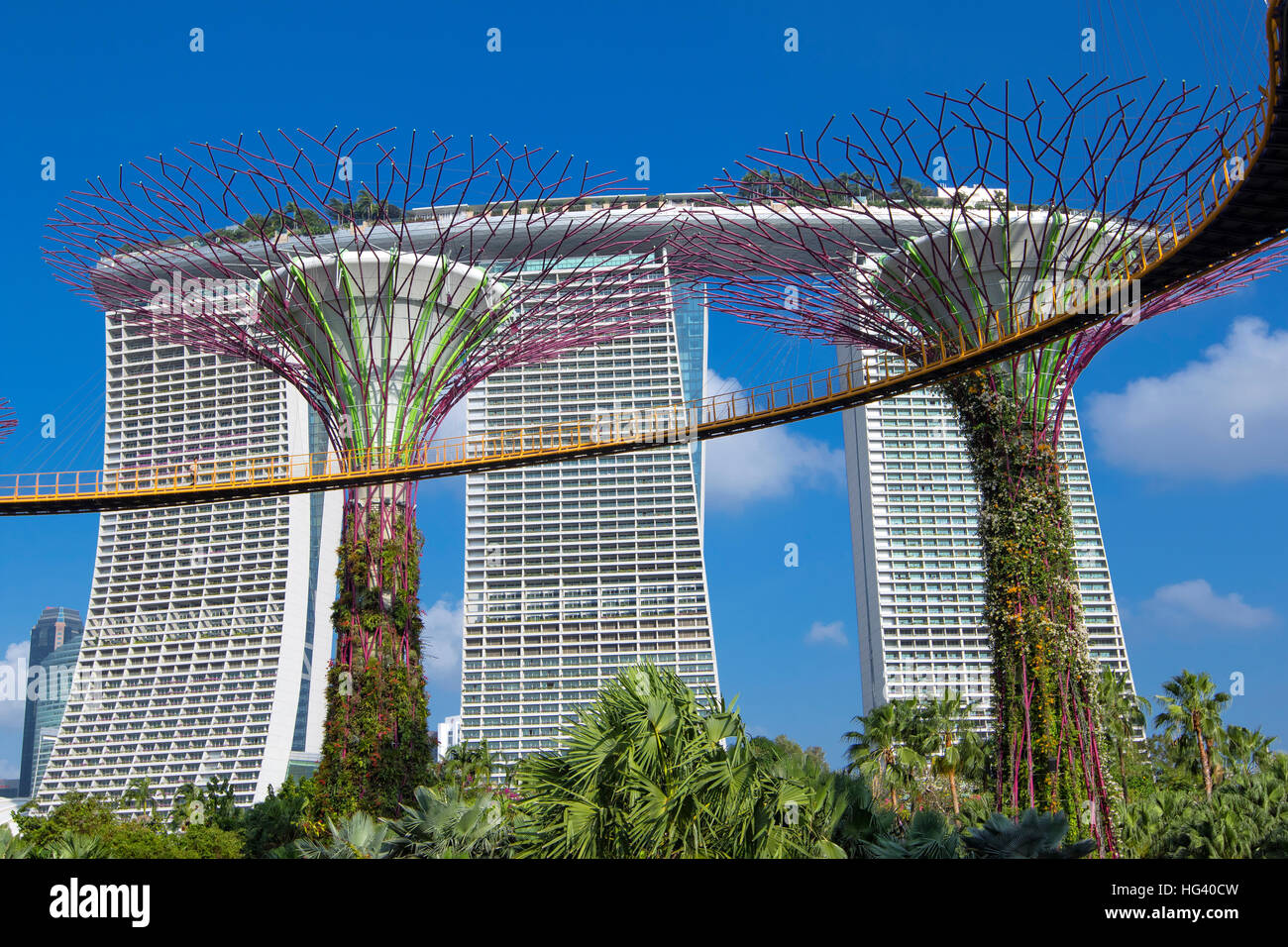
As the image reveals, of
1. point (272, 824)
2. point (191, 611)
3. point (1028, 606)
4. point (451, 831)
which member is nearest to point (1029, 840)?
point (451, 831)

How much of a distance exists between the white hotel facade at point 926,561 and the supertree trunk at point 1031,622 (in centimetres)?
3717

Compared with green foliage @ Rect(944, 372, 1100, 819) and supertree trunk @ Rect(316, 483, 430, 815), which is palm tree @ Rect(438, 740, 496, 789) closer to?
supertree trunk @ Rect(316, 483, 430, 815)

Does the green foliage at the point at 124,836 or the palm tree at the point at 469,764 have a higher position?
the palm tree at the point at 469,764

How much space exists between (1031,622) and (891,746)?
1421 centimetres

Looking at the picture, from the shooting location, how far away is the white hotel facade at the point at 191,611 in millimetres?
68125

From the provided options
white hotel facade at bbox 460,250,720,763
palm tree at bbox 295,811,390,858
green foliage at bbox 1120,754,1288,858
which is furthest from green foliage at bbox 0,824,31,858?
white hotel facade at bbox 460,250,720,763

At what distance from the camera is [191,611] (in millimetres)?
71875

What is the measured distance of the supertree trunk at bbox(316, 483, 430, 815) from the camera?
24.2m

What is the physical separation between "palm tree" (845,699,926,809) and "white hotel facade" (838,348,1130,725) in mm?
26771

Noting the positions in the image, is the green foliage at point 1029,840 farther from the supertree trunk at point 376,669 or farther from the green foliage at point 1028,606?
the supertree trunk at point 376,669

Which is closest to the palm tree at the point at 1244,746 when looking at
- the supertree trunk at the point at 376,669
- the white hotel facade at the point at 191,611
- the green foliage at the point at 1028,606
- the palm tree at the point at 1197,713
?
the palm tree at the point at 1197,713
